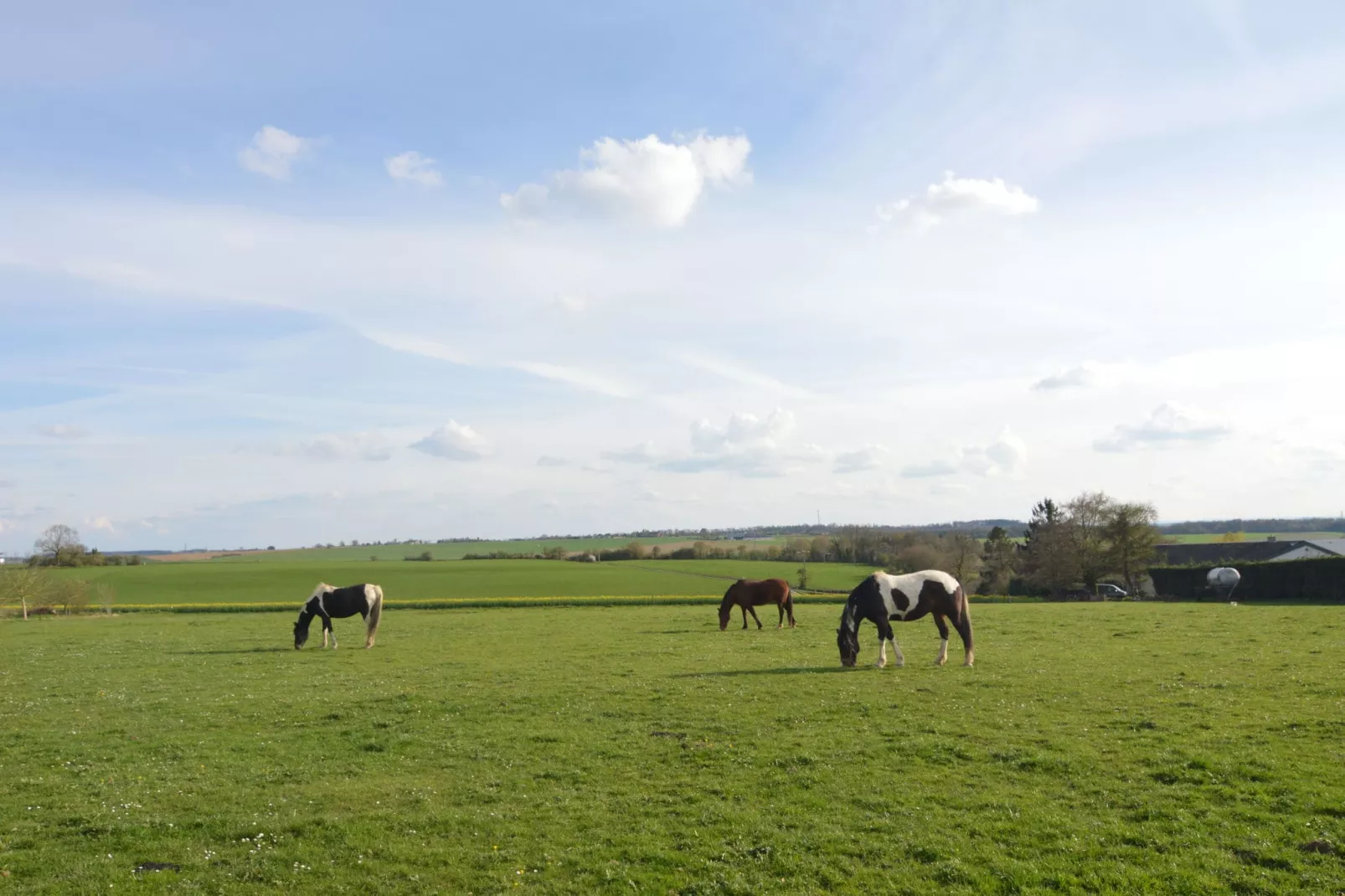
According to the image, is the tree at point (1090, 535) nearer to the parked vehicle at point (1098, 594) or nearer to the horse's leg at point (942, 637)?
the parked vehicle at point (1098, 594)

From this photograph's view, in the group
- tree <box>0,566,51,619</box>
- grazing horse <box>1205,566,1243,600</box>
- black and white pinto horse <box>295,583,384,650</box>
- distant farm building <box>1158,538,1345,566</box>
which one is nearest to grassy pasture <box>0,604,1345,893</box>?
black and white pinto horse <box>295,583,384,650</box>

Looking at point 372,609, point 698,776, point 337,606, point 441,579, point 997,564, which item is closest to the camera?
point 698,776

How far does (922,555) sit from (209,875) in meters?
81.3

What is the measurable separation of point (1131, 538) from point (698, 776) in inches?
2635

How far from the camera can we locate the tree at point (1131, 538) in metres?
67.0

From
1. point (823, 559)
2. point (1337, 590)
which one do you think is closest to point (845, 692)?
point (1337, 590)

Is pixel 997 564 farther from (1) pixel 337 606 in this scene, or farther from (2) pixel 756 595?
(1) pixel 337 606

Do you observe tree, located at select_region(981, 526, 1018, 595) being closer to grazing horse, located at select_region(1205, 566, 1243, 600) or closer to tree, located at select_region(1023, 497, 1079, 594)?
tree, located at select_region(1023, 497, 1079, 594)

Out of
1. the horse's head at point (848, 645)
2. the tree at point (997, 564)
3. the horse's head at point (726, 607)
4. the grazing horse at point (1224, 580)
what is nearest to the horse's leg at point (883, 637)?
the horse's head at point (848, 645)

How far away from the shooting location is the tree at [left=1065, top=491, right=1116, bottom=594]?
6738 centimetres

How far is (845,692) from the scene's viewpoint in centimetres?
1658

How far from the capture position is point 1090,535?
225 ft

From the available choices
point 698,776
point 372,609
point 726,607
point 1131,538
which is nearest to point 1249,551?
point 1131,538

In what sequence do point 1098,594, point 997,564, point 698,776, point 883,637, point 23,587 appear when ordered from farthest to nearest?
point 997,564 → point 1098,594 → point 23,587 → point 883,637 → point 698,776
